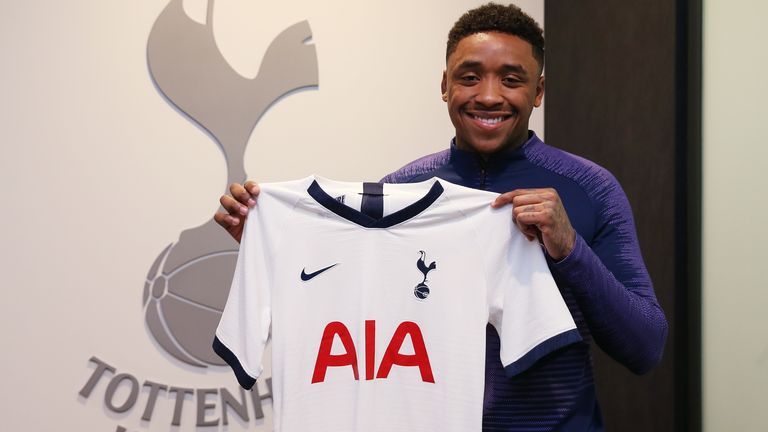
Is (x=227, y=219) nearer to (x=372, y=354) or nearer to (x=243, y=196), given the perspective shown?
(x=243, y=196)

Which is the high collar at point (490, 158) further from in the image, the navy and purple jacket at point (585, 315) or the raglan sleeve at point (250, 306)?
the raglan sleeve at point (250, 306)

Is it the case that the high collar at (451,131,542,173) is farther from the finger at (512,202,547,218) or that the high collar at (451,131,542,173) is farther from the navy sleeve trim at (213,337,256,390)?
the navy sleeve trim at (213,337,256,390)

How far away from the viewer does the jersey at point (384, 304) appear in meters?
1.37

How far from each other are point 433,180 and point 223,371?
1379mm

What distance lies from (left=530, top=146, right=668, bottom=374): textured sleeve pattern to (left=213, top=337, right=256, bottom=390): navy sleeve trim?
0.62 meters

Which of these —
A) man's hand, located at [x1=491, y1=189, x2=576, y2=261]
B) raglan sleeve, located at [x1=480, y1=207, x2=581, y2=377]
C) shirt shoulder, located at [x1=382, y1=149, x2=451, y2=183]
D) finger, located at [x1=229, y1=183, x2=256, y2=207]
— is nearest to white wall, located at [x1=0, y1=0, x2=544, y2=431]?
shirt shoulder, located at [x1=382, y1=149, x2=451, y2=183]

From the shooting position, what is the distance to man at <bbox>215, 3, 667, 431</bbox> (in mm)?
1297

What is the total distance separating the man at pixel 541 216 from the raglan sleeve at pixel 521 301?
0.04m

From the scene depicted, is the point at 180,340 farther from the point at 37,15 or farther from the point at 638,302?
the point at 638,302

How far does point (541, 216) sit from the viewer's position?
1.28 m

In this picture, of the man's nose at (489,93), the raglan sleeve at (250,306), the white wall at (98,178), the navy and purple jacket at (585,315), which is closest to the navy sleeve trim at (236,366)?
the raglan sleeve at (250,306)

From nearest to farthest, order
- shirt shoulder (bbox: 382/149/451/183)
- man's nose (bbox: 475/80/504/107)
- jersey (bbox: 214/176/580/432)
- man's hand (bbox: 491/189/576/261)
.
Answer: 1. man's hand (bbox: 491/189/576/261)
2. jersey (bbox: 214/176/580/432)
3. man's nose (bbox: 475/80/504/107)
4. shirt shoulder (bbox: 382/149/451/183)

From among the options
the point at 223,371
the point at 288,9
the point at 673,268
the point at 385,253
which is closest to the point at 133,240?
the point at 223,371

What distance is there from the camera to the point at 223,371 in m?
2.56
